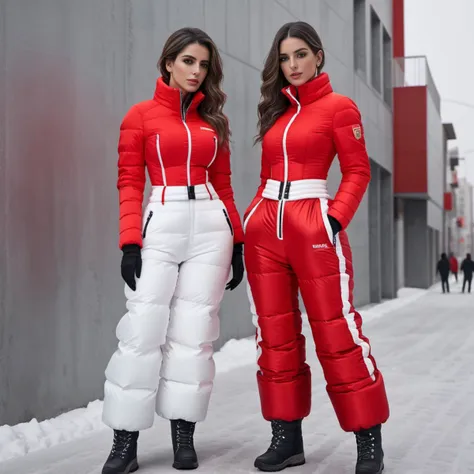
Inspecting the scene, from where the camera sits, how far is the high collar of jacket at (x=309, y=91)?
13.1 ft

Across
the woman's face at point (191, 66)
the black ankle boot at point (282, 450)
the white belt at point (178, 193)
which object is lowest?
the black ankle boot at point (282, 450)

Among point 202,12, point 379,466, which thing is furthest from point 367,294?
point 379,466

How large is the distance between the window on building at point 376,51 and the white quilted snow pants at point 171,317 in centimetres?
1748

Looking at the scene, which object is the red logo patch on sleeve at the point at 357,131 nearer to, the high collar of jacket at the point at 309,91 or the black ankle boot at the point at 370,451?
the high collar of jacket at the point at 309,91

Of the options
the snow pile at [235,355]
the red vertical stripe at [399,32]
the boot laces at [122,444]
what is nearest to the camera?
the boot laces at [122,444]

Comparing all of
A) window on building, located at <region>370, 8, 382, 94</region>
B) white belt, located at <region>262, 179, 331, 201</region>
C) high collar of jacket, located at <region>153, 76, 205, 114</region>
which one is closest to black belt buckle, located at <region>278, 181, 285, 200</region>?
white belt, located at <region>262, 179, 331, 201</region>

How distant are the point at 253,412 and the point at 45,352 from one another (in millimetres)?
1579

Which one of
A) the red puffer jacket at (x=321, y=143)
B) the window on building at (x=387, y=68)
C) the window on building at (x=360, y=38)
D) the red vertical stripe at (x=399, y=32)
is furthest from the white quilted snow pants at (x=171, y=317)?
the red vertical stripe at (x=399, y=32)

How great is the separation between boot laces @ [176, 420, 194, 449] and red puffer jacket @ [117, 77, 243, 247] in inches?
41.5

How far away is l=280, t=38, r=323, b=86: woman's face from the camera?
13.1 ft

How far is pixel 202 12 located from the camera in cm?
857

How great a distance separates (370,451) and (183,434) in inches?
38.4

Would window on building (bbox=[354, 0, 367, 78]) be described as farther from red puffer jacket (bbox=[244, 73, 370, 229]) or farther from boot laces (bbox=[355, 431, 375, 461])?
boot laces (bbox=[355, 431, 375, 461])

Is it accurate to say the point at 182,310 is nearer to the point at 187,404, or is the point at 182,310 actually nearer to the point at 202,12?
the point at 187,404
